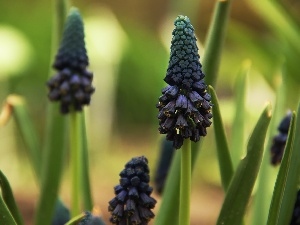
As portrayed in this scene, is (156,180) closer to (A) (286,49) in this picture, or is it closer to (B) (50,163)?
(B) (50,163)

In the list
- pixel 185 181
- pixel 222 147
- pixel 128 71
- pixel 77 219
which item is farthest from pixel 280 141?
pixel 128 71

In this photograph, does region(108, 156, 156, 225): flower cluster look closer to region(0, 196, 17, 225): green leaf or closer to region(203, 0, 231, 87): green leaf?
region(0, 196, 17, 225): green leaf

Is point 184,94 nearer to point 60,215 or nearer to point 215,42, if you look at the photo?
point 215,42

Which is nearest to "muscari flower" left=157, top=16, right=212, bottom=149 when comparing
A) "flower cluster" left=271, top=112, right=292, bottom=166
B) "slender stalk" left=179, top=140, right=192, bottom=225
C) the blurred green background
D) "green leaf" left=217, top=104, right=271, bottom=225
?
"slender stalk" left=179, top=140, right=192, bottom=225

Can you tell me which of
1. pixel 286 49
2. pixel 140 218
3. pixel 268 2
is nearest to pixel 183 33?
pixel 140 218

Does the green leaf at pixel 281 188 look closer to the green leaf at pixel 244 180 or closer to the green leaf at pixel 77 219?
the green leaf at pixel 244 180
